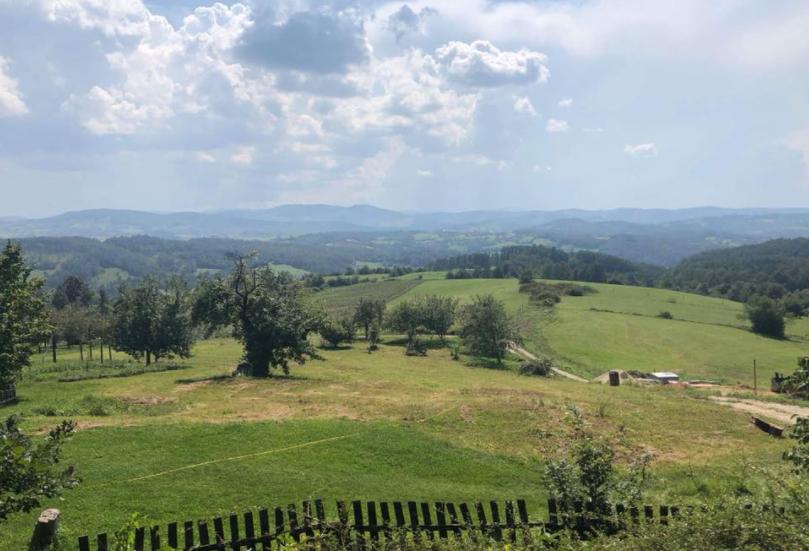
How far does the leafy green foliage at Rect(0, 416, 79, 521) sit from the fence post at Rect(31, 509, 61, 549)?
2.70 meters

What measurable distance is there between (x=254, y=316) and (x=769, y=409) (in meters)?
38.0

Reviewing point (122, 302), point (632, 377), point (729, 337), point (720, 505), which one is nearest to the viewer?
point (720, 505)

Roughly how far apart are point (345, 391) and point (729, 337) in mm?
77463

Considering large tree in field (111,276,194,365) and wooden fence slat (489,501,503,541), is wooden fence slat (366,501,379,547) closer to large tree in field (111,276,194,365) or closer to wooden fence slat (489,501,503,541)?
wooden fence slat (489,501,503,541)

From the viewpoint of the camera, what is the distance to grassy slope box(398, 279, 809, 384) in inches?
2638

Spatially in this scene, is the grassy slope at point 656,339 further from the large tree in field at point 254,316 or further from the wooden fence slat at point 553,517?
the wooden fence slat at point 553,517

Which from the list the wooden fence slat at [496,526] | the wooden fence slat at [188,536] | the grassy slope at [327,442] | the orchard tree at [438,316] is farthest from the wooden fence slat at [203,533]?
the orchard tree at [438,316]

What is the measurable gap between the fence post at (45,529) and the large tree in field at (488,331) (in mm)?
61203

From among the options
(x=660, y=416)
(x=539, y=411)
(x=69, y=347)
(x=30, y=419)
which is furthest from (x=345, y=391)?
(x=69, y=347)

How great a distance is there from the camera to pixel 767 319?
87688 mm

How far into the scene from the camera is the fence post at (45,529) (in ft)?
29.8

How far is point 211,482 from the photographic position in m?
15.3

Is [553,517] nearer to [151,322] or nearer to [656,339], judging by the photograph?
[151,322]

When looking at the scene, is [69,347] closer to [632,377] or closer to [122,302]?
[122,302]
